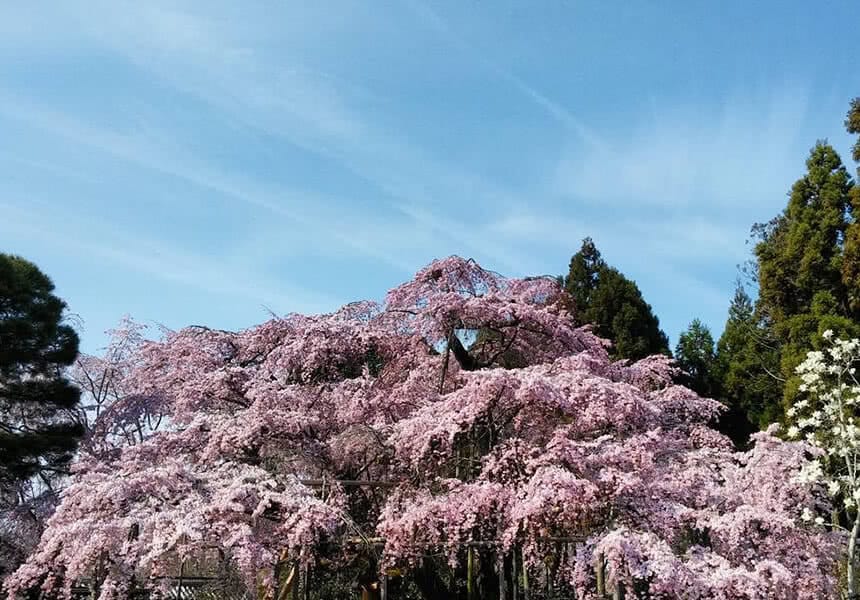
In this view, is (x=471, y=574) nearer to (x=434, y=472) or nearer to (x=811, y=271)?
(x=434, y=472)

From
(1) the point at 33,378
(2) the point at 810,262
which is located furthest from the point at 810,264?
(1) the point at 33,378

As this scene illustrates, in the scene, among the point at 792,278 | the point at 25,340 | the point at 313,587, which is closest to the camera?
the point at 313,587

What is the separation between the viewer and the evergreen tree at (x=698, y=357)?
17.3 metres

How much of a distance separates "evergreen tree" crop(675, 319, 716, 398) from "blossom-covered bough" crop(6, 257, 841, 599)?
584 centimetres

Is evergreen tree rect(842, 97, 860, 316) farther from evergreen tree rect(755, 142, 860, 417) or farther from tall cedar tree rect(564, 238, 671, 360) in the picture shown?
tall cedar tree rect(564, 238, 671, 360)

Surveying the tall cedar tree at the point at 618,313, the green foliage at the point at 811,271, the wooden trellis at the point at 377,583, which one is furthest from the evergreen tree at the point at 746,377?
the wooden trellis at the point at 377,583

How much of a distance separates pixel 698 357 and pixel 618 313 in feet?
8.99

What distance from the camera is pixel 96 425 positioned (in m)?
11.2

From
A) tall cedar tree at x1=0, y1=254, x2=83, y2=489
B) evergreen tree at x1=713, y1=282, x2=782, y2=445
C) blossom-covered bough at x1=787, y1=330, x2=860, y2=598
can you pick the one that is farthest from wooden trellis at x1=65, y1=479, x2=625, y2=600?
evergreen tree at x1=713, y1=282, x2=782, y2=445

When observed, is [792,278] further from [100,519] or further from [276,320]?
[100,519]

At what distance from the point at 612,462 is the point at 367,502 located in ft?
12.6

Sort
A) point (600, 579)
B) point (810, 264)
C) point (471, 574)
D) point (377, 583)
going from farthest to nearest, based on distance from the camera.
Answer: point (810, 264)
point (377, 583)
point (471, 574)
point (600, 579)

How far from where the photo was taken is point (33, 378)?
41.9 feet

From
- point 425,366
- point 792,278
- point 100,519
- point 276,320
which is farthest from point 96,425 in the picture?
point 792,278
